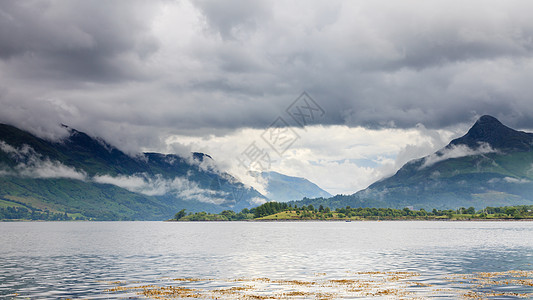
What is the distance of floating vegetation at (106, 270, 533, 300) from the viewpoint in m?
59.2

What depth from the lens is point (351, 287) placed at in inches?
2601

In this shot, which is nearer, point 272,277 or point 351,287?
point 351,287

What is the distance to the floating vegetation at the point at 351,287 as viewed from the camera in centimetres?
5919

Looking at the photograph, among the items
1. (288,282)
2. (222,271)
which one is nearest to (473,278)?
(288,282)

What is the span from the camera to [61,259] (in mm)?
113000

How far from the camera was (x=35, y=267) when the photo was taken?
94000 mm

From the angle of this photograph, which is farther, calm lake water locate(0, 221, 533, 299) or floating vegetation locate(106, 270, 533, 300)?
calm lake water locate(0, 221, 533, 299)

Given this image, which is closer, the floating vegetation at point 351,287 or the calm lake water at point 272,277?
the floating vegetation at point 351,287

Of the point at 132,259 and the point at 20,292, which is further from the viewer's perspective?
the point at 132,259

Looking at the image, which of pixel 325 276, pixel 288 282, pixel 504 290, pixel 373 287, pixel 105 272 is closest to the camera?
pixel 504 290

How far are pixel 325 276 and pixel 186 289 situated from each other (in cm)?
2521

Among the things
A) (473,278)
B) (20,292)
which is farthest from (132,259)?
(473,278)

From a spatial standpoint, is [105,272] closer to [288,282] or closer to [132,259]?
[132,259]

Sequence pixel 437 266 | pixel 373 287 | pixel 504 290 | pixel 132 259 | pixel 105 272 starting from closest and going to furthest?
Result: pixel 504 290, pixel 373 287, pixel 105 272, pixel 437 266, pixel 132 259
